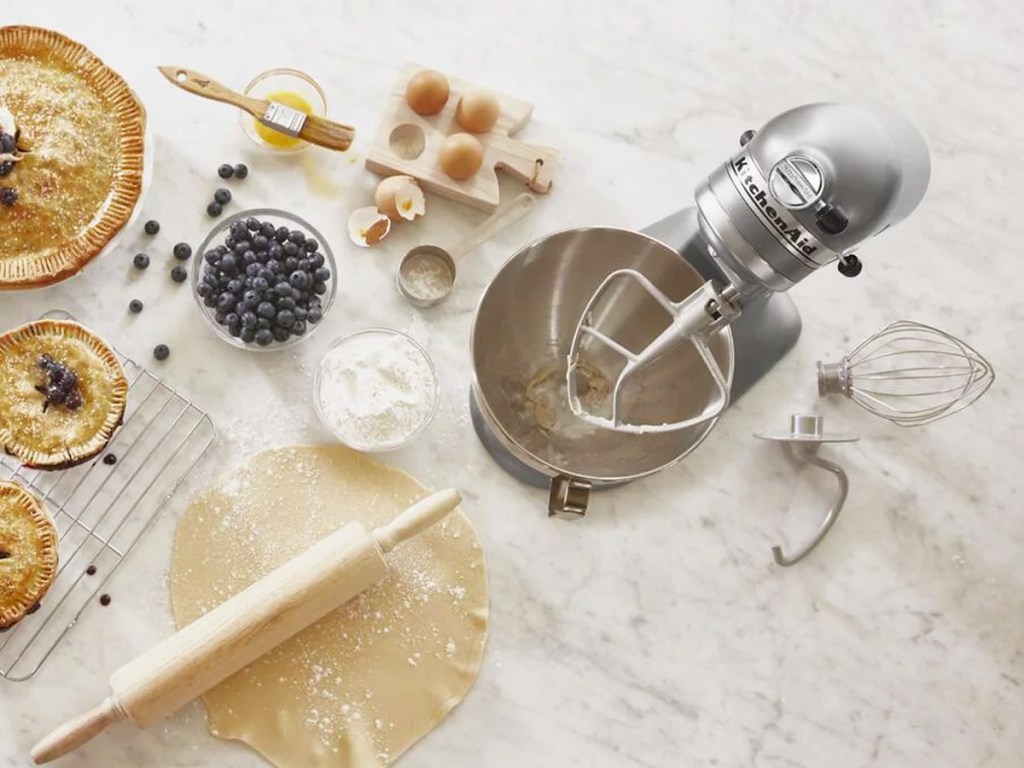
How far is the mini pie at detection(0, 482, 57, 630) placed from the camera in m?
1.53

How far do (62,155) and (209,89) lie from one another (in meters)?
0.26

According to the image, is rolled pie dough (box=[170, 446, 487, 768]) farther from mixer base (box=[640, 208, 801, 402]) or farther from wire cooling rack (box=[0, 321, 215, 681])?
mixer base (box=[640, 208, 801, 402])

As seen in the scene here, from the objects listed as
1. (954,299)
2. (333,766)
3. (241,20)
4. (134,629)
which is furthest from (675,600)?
(241,20)

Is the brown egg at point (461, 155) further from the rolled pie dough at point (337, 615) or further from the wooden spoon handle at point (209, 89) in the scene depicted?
the rolled pie dough at point (337, 615)

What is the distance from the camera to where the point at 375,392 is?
5.48ft

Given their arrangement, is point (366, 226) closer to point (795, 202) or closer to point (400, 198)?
point (400, 198)

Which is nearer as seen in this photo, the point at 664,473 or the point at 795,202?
the point at 795,202

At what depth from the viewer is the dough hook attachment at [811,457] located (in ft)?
5.55

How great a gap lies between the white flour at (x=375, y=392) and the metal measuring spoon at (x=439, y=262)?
→ 0.11 m

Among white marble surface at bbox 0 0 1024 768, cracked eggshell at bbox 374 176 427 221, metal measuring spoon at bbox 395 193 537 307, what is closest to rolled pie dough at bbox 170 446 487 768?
white marble surface at bbox 0 0 1024 768

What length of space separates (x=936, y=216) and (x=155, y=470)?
4.90 ft

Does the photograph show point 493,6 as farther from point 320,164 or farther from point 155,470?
point 155,470

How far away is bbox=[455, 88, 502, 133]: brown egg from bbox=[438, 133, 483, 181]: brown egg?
28 millimetres

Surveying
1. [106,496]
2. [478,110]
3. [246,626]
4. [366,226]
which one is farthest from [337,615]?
[478,110]
